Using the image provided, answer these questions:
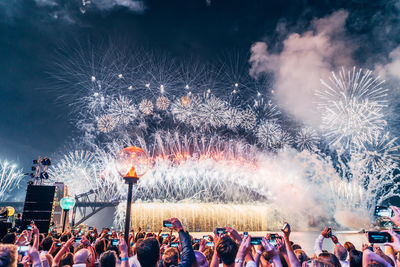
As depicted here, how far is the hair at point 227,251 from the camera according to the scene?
3.41m

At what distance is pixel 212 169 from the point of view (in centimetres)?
4162

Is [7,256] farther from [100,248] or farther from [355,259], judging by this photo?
[355,259]

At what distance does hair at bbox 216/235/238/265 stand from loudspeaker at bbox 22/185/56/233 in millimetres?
12248

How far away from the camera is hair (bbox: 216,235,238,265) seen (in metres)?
3.41

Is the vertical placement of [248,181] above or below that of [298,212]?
above

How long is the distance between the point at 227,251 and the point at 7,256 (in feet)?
8.41

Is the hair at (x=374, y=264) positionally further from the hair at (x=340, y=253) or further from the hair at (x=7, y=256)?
the hair at (x=7, y=256)

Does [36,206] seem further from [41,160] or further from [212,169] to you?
[212,169]

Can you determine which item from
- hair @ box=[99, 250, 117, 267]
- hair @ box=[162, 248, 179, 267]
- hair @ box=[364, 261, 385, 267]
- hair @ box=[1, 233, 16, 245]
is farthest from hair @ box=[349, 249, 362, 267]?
hair @ box=[1, 233, 16, 245]

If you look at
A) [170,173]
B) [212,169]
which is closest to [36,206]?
[170,173]

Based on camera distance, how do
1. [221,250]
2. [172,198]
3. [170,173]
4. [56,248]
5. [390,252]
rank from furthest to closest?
[172,198] < [170,173] < [56,248] < [390,252] < [221,250]

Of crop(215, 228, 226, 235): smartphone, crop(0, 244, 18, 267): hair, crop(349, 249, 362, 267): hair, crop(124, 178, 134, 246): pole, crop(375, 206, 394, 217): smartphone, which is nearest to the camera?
crop(0, 244, 18, 267): hair

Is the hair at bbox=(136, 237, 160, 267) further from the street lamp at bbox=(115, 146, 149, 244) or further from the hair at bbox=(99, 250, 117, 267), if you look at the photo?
the street lamp at bbox=(115, 146, 149, 244)

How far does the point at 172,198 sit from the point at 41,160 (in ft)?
140
